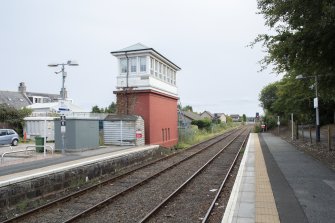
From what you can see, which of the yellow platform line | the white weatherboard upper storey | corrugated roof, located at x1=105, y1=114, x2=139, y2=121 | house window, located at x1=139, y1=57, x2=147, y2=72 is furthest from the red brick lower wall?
the yellow platform line

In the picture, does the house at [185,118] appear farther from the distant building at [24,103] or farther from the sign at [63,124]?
the sign at [63,124]

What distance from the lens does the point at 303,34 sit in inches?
567

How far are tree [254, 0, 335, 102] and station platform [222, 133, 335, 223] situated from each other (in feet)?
15.1

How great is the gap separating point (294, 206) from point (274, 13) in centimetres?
890

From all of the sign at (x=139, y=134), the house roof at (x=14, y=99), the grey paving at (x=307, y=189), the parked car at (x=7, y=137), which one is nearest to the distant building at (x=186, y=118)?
the house roof at (x=14, y=99)

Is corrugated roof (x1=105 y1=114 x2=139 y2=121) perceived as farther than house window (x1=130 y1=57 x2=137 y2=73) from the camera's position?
Result: No

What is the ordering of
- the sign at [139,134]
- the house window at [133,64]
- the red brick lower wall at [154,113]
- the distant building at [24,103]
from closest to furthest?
Answer: 1. the sign at [139,134]
2. the red brick lower wall at [154,113]
3. the house window at [133,64]
4. the distant building at [24,103]

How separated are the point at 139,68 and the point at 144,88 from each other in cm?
192

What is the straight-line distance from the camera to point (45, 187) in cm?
1235

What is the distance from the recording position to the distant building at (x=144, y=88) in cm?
2947

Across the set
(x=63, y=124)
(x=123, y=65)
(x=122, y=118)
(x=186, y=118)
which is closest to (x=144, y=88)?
(x=123, y=65)

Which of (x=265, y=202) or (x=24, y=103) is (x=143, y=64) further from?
(x=24, y=103)

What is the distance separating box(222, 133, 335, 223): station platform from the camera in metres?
7.89

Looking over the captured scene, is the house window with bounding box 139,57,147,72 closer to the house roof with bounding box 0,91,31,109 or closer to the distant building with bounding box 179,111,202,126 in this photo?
the distant building with bounding box 179,111,202,126
